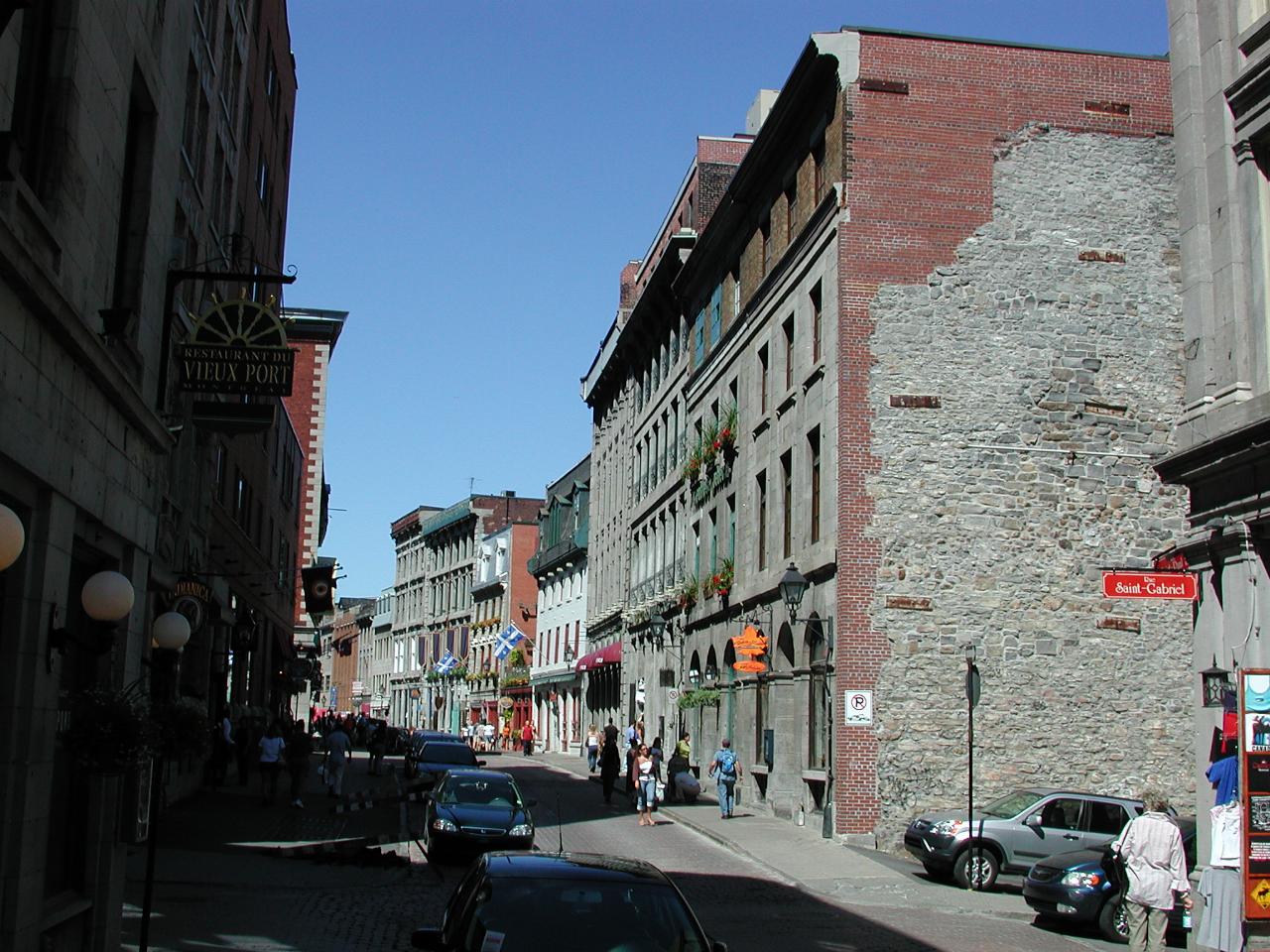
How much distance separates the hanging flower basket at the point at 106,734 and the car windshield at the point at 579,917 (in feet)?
12.5

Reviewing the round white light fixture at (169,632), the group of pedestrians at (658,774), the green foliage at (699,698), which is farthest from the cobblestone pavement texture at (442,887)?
the green foliage at (699,698)

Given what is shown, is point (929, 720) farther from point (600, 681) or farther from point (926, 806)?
point (600, 681)

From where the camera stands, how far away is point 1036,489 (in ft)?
88.4

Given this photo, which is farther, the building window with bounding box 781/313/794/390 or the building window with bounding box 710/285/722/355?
the building window with bounding box 710/285/722/355

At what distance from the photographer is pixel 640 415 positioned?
52281 millimetres

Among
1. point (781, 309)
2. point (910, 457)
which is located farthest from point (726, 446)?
point (910, 457)

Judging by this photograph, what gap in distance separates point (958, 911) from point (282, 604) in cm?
4013

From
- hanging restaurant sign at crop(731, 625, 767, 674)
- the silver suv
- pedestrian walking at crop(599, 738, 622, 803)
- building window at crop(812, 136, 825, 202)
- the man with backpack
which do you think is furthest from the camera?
pedestrian walking at crop(599, 738, 622, 803)

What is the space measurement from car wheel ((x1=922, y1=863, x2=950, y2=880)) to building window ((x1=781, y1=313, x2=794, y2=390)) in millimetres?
12897

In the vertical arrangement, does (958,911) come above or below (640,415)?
below

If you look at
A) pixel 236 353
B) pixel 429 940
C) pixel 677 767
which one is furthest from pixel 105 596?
pixel 677 767

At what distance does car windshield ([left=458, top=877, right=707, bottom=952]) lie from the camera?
793cm

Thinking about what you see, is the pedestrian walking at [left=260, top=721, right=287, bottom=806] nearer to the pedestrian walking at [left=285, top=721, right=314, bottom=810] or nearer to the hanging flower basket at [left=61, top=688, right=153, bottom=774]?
the pedestrian walking at [left=285, top=721, right=314, bottom=810]

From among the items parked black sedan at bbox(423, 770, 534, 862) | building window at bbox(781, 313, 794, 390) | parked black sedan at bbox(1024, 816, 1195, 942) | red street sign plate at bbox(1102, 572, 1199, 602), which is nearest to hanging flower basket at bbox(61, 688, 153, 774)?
parked black sedan at bbox(423, 770, 534, 862)
